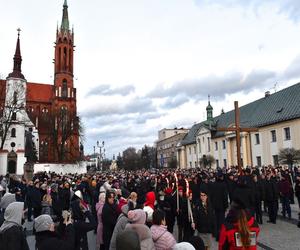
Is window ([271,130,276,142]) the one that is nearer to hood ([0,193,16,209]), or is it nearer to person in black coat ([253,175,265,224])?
person in black coat ([253,175,265,224])

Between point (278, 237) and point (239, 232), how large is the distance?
6025mm

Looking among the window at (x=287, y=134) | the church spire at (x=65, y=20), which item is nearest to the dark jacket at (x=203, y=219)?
the window at (x=287, y=134)

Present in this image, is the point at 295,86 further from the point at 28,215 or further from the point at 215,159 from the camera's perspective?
the point at 28,215

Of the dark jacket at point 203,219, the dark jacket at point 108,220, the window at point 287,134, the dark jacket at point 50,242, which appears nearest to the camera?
the dark jacket at point 50,242

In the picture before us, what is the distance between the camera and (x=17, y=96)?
46.4 m

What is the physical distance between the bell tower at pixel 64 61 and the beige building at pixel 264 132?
34354 mm

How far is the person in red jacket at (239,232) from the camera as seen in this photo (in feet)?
14.2

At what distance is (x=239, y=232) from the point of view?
4.36 metres

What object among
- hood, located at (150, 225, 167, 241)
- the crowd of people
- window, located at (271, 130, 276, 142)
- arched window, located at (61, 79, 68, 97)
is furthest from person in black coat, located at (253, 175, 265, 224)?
arched window, located at (61, 79, 68, 97)

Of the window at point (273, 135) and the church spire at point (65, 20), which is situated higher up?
the church spire at point (65, 20)

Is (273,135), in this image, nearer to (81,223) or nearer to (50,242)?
(81,223)

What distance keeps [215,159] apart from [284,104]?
743 inches

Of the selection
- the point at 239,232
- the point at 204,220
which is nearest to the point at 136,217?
the point at 239,232

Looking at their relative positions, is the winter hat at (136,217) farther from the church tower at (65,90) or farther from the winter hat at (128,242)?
the church tower at (65,90)
